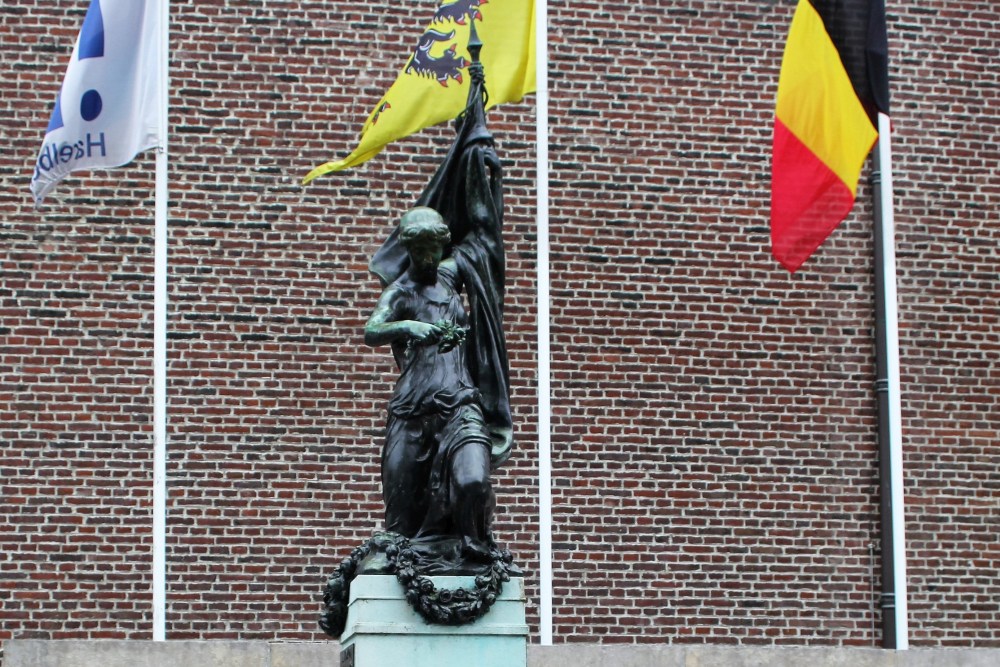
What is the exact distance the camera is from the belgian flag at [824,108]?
36.7 feet

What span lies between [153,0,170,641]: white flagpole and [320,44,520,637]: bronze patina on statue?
3617 mm

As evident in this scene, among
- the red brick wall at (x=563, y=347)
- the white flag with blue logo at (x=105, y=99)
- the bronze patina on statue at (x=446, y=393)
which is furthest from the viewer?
the red brick wall at (x=563, y=347)

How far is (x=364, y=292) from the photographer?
41.7 feet

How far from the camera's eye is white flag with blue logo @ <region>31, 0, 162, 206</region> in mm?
11547

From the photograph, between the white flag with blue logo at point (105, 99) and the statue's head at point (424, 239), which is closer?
the statue's head at point (424, 239)

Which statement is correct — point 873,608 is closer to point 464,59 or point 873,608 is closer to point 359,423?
point 359,423

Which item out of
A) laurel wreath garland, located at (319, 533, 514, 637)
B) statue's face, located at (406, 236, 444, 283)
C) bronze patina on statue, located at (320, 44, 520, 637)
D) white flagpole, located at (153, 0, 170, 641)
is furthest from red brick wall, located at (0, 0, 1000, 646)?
laurel wreath garland, located at (319, 533, 514, 637)

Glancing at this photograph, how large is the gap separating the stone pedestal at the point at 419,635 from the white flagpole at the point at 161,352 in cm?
427

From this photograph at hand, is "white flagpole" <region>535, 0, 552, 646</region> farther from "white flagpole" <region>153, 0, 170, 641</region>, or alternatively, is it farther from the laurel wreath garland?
the laurel wreath garland

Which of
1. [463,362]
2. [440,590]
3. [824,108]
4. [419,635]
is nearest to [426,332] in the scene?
[463,362]

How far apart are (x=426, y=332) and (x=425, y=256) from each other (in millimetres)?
538

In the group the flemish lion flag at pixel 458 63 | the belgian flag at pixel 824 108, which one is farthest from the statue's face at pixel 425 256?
the belgian flag at pixel 824 108

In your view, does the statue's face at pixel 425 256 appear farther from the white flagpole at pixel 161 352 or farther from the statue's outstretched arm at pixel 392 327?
the white flagpole at pixel 161 352

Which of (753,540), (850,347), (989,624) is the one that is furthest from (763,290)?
(989,624)
